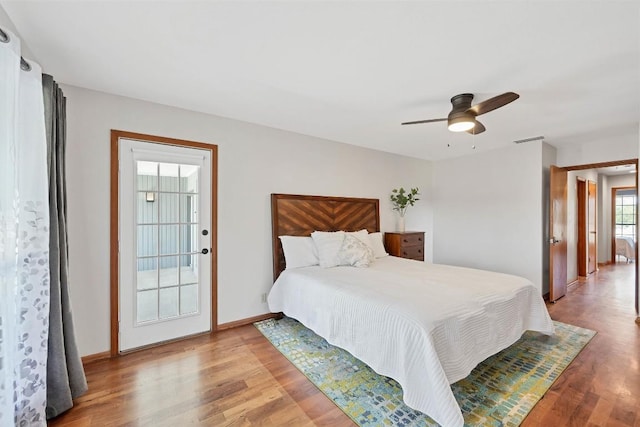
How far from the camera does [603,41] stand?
1750 millimetres

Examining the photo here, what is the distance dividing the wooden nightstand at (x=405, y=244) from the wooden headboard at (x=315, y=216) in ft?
0.93

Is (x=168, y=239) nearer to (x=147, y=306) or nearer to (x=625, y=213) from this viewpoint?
(x=147, y=306)

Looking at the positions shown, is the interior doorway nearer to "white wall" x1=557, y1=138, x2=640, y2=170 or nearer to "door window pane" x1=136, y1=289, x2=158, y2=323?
"white wall" x1=557, y1=138, x2=640, y2=170

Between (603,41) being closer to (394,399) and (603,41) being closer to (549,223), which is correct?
(394,399)

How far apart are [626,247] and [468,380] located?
327 inches

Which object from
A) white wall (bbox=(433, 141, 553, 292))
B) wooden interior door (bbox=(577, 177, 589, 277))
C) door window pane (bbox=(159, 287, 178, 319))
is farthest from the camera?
wooden interior door (bbox=(577, 177, 589, 277))

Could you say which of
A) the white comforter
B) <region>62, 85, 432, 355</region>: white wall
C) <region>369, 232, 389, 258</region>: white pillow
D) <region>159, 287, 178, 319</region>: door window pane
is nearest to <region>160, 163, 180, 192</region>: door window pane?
<region>62, 85, 432, 355</region>: white wall

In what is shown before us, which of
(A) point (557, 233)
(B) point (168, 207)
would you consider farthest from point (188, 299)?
(A) point (557, 233)

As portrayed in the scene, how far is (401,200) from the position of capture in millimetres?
4645

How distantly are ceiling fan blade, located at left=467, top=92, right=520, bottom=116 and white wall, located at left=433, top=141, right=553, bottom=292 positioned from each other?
8.33ft

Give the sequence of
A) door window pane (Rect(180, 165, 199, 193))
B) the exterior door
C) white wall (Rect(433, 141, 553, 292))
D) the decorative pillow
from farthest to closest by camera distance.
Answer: white wall (Rect(433, 141, 553, 292)) → the decorative pillow → door window pane (Rect(180, 165, 199, 193)) → the exterior door

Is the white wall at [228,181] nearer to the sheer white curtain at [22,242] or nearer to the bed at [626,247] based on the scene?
the sheer white curtain at [22,242]

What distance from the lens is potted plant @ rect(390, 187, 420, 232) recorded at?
15.3ft

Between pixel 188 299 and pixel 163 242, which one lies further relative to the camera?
pixel 188 299
